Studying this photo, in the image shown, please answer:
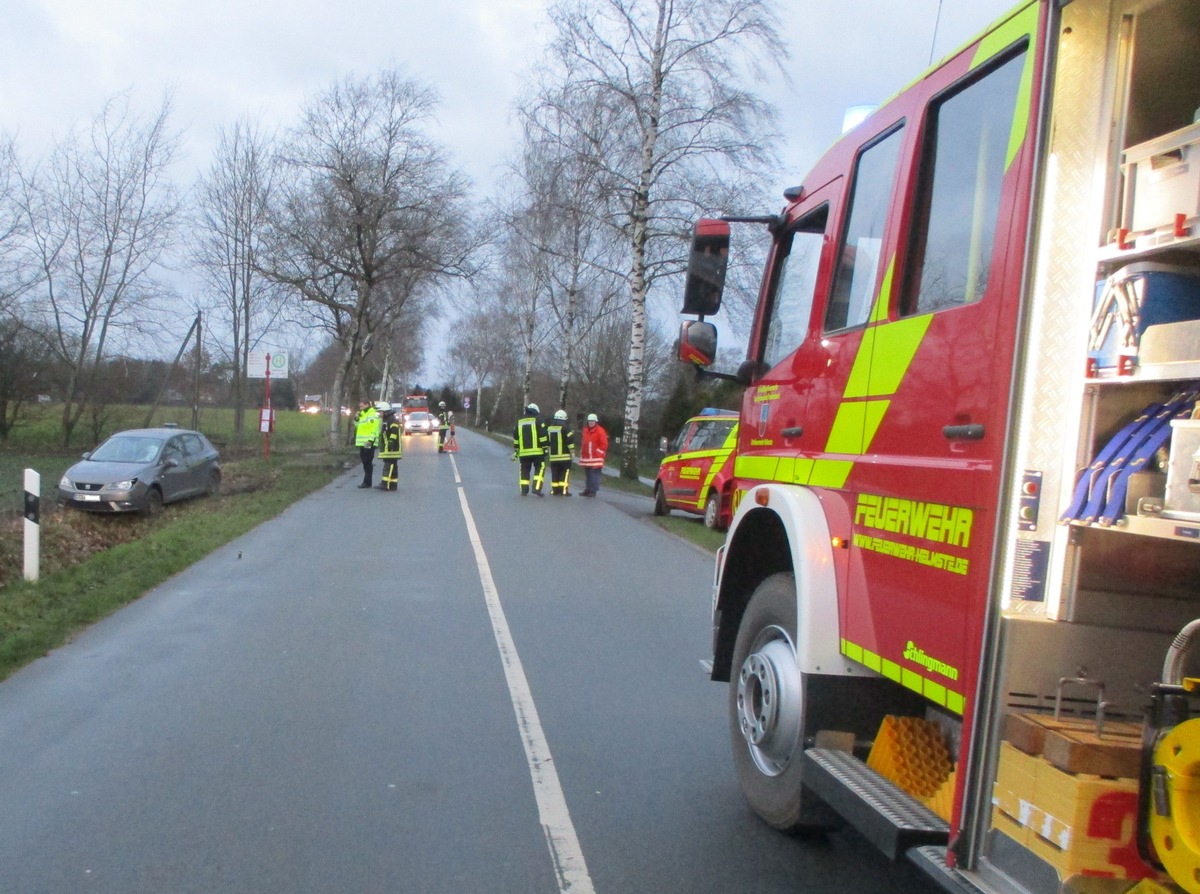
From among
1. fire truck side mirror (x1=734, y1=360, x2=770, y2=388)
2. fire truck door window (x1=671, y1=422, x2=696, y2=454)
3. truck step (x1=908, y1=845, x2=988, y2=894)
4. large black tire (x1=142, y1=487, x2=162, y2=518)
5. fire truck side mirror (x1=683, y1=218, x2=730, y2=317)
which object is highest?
fire truck side mirror (x1=683, y1=218, x2=730, y2=317)

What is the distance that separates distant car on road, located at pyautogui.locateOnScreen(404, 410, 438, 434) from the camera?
63312mm

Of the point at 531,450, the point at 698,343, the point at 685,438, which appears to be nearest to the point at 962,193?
the point at 698,343

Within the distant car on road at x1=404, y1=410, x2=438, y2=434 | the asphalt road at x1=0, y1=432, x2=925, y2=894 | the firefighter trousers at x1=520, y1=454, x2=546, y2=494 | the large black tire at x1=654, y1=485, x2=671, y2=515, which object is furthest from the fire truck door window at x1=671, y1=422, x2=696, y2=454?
the distant car on road at x1=404, y1=410, x2=438, y2=434

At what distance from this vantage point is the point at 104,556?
1216cm

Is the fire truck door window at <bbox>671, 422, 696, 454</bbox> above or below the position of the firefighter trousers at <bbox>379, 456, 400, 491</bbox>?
above

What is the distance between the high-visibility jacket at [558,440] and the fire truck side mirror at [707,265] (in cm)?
1617

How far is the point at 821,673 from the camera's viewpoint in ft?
12.1

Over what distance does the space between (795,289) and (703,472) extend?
12333mm

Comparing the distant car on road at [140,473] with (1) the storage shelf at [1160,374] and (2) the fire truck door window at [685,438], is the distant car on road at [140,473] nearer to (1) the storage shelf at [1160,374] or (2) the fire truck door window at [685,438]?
(2) the fire truck door window at [685,438]

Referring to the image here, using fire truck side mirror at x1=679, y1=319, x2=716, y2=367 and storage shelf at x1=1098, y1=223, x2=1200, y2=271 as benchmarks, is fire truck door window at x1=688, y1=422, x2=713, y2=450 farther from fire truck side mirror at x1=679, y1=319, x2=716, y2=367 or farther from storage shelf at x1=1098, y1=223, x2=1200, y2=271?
storage shelf at x1=1098, y1=223, x2=1200, y2=271

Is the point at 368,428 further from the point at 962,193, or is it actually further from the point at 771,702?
the point at 962,193

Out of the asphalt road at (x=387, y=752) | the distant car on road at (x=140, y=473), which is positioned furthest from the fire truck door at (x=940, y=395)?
the distant car on road at (x=140, y=473)

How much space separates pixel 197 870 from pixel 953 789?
2.68 m

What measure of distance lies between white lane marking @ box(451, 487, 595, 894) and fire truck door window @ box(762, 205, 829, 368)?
2170 mm
